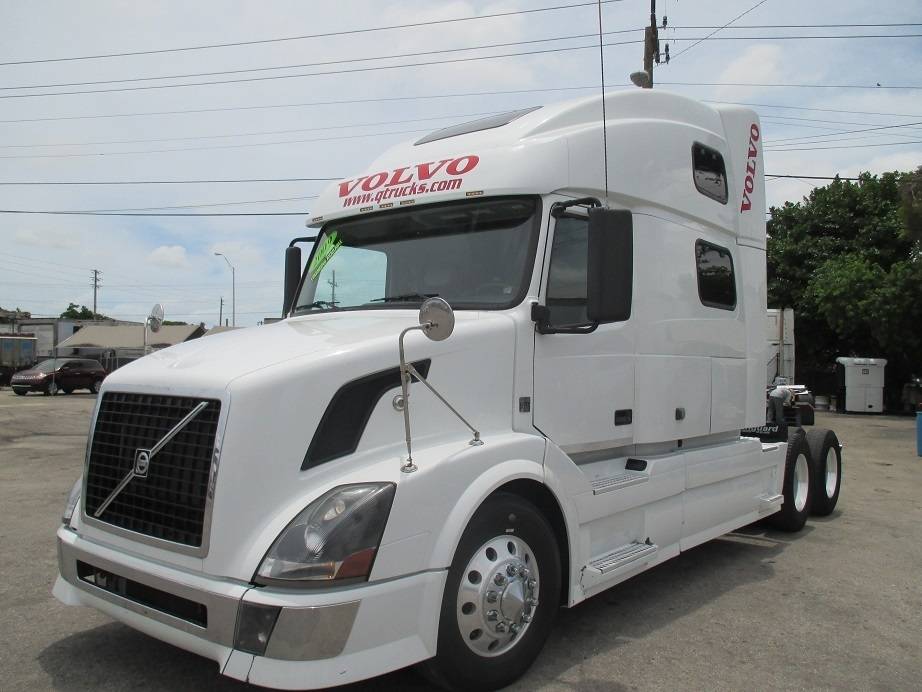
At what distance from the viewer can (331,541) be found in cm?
306

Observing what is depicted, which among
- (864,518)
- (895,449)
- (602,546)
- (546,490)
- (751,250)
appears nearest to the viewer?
(546,490)

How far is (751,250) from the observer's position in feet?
21.2

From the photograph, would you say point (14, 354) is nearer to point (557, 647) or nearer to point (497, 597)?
point (557, 647)

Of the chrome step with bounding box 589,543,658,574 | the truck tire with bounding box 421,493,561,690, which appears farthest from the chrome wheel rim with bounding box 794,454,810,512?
the truck tire with bounding box 421,493,561,690

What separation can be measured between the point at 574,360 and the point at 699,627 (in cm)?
186

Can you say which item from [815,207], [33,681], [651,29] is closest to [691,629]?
[33,681]

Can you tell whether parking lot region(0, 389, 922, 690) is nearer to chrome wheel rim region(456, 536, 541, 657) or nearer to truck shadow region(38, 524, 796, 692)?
truck shadow region(38, 524, 796, 692)

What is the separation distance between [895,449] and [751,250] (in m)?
10.9

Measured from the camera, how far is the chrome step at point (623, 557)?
14.2ft

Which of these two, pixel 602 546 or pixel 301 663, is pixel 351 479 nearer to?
pixel 301 663

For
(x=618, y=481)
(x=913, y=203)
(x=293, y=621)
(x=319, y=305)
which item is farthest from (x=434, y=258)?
(x=913, y=203)

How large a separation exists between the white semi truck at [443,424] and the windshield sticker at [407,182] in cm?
2

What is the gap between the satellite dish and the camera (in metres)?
5.16

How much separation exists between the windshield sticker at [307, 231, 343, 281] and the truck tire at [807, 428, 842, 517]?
5.52 m
